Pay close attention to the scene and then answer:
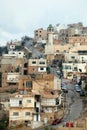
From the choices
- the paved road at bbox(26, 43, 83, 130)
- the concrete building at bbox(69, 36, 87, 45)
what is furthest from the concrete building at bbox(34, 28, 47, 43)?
the paved road at bbox(26, 43, 83, 130)

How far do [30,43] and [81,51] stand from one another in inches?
556

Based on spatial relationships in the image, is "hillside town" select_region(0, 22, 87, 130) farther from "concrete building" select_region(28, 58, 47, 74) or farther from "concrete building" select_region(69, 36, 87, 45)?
"concrete building" select_region(69, 36, 87, 45)

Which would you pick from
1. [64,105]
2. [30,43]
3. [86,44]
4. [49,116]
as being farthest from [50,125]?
[30,43]

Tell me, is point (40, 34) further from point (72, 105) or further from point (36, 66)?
point (72, 105)

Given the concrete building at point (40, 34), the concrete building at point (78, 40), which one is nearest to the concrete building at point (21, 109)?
the concrete building at point (78, 40)

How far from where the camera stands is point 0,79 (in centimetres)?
4994

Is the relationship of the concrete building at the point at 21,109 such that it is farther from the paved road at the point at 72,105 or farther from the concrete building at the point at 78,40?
the concrete building at the point at 78,40

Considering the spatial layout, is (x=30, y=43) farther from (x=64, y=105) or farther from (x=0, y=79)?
(x=64, y=105)

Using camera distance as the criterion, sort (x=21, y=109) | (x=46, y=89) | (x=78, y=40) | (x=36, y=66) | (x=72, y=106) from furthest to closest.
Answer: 1. (x=78, y=40)
2. (x=36, y=66)
3. (x=46, y=89)
4. (x=72, y=106)
5. (x=21, y=109)

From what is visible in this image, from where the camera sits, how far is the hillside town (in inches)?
1507

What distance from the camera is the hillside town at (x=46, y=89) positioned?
3828 cm

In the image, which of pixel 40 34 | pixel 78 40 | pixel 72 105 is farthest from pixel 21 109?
pixel 40 34

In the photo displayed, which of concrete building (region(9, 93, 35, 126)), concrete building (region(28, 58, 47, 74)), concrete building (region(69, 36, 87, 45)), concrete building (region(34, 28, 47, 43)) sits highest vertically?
concrete building (region(34, 28, 47, 43))

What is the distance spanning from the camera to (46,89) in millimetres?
43781
